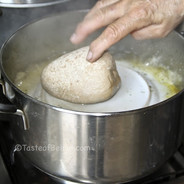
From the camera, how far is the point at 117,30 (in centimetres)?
65

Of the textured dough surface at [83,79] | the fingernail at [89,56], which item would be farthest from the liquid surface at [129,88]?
the fingernail at [89,56]

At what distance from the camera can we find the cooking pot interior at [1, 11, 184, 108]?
0.84 meters

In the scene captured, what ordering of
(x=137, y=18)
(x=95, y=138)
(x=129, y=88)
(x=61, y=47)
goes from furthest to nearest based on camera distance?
(x=61, y=47) < (x=129, y=88) < (x=137, y=18) < (x=95, y=138)

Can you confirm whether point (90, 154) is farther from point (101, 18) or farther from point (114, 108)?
point (101, 18)

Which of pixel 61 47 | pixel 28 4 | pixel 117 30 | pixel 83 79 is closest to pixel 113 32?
pixel 117 30

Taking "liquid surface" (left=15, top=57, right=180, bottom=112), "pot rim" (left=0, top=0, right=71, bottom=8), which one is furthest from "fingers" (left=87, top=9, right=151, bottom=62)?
"pot rim" (left=0, top=0, right=71, bottom=8)

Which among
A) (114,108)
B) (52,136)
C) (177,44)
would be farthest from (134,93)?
(52,136)

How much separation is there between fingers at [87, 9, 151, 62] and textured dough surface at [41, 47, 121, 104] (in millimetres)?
49

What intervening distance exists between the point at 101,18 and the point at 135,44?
1.06 feet

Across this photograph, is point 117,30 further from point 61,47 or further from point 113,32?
point 61,47

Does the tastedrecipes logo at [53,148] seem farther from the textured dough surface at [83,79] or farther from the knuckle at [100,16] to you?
the knuckle at [100,16]

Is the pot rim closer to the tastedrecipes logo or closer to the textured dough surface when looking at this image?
the textured dough surface

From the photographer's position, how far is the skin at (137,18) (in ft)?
2.19

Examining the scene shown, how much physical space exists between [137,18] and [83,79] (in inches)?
7.3
